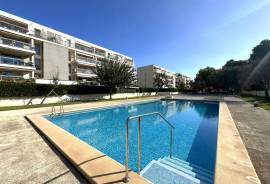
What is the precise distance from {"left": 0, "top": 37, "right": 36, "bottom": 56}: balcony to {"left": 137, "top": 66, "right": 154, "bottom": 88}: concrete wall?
4796 cm

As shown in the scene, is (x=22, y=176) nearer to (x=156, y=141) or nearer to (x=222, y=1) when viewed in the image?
(x=156, y=141)

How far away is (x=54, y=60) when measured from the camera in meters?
26.8

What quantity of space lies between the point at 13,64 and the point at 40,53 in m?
7.15

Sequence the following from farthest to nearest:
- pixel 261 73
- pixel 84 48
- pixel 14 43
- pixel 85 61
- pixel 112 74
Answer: pixel 84 48, pixel 85 61, pixel 261 73, pixel 112 74, pixel 14 43

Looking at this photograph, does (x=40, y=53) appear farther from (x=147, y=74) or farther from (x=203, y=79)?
(x=203, y=79)

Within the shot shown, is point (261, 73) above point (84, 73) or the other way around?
the other way around

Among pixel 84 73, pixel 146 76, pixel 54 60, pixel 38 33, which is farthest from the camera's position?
pixel 146 76

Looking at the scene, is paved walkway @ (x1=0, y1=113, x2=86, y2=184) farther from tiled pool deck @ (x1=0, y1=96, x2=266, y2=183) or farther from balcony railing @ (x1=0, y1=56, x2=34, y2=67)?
balcony railing @ (x1=0, y1=56, x2=34, y2=67)

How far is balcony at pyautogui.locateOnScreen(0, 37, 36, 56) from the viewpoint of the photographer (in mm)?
18903

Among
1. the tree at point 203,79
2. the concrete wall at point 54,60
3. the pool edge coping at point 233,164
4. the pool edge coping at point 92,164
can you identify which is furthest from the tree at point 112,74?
the tree at point 203,79

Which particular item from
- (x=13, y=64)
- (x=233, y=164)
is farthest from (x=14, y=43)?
(x=233, y=164)

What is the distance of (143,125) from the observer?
981 cm

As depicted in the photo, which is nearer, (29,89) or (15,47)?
(29,89)

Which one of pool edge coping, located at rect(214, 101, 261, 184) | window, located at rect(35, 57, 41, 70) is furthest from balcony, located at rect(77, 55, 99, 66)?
pool edge coping, located at rect(214, 101, 261, 184)
